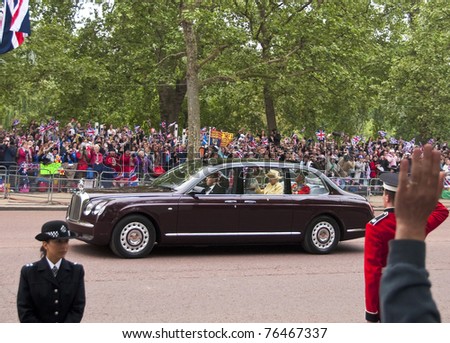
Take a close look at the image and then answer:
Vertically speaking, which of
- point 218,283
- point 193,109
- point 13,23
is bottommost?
point 218,283

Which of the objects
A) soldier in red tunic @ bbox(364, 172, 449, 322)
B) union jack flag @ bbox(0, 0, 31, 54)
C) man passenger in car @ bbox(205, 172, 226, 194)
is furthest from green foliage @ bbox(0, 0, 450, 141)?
soldier in red tunic @ bbox(364, 172, 449, 322)

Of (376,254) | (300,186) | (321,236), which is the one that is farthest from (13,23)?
(376,254)

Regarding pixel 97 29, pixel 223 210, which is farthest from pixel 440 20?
pixel 223 210

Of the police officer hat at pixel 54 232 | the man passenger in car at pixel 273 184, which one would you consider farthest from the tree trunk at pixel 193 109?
the police officer hat at pixel 54 232

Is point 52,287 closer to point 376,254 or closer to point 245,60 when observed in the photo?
point 376,254

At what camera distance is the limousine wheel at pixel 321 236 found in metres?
11.3

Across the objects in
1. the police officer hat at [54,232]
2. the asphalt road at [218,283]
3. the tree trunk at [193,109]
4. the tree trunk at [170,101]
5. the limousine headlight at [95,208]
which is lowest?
the asphalt road at [218,283]

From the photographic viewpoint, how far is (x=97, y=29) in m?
31.5

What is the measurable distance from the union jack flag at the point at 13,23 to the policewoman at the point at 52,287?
55.1 feet

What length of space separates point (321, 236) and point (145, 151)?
11.4 meters

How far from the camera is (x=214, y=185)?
35.3 ft

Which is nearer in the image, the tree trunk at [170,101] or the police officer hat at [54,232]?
the police officer hat at [54,232]

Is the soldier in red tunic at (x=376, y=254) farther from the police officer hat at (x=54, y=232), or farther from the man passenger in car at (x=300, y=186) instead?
the man passenger in car at (x=300, y=186)
